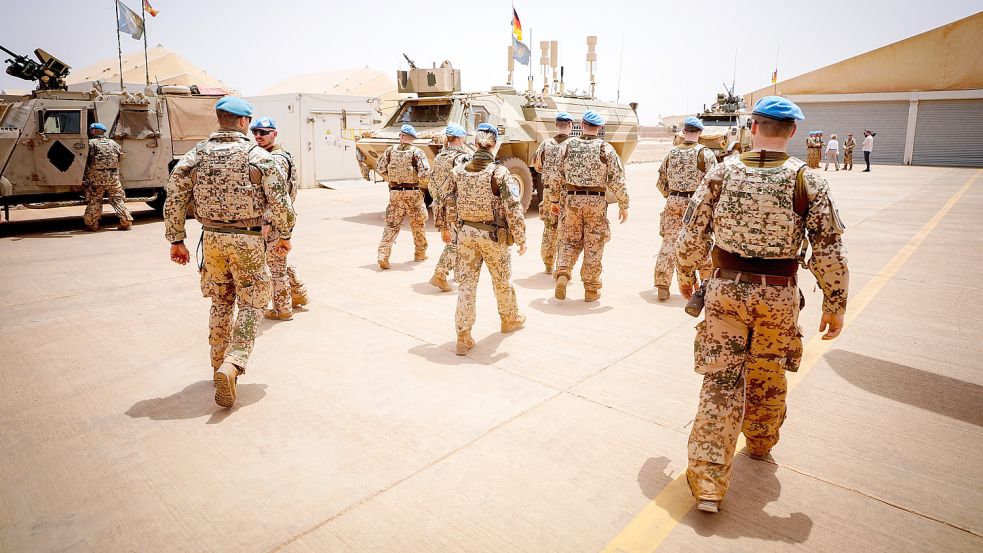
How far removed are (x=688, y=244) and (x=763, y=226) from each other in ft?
1.25

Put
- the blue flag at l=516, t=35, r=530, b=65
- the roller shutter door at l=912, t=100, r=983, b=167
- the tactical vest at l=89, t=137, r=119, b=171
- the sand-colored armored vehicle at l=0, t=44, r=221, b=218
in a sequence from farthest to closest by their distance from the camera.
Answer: the roller shutter door at l=912, t=100, r=983, b=167, the blue flag at l=516, t=35, r=530, b=65, the tactical vest at l=89, t=137, r=119, b=171, the sand-colored armored vehicle at l=0, t=44, r=221, b=218

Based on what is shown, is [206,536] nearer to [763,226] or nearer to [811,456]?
[763,226]

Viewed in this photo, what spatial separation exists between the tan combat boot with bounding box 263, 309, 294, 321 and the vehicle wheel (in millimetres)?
6530

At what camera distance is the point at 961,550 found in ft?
8.11

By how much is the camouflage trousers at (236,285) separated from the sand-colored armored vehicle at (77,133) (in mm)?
8586

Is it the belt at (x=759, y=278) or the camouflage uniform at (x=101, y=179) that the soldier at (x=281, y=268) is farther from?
the camouflage uniform at (x=101, y=179)

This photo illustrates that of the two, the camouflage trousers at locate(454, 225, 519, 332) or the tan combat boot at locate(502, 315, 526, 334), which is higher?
the camouflage trousers at locate(454, 225, 519, 332)

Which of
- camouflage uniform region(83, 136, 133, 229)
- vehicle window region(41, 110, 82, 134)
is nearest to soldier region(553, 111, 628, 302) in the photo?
camouflage uniform region(83, 136, 133, 229)

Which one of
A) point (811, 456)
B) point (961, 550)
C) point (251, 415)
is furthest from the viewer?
point (251, 415)

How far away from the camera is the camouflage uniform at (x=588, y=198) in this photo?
228 inches

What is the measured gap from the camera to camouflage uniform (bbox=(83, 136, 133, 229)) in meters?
10.3

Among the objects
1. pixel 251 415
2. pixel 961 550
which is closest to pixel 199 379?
pixel 251 415

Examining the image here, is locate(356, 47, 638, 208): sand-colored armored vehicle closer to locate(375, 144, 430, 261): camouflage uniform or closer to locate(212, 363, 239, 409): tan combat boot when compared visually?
locate(375, 144, 430, 261): camouflage uniform

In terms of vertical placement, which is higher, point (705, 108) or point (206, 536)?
point (705, 108)
